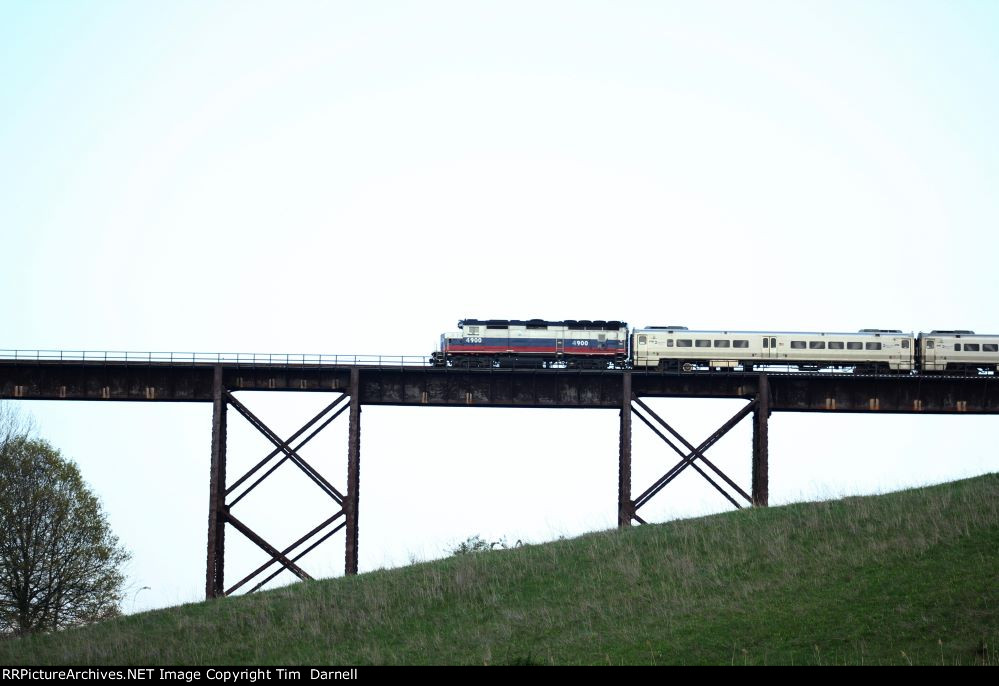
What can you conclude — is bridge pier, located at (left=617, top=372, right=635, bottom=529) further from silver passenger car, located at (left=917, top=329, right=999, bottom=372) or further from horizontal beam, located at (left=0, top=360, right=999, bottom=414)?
silver passenger car, located at (left=917, top=329, right=999, bottom=372)

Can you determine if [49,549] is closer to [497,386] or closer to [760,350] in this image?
[497,386]

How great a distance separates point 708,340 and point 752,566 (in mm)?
27575

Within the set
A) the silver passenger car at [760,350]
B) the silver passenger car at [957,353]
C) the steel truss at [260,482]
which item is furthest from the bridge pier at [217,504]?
the silver passenger car at [957,353]

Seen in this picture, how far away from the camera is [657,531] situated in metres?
41.0

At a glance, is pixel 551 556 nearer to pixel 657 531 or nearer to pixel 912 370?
pixel 657 531

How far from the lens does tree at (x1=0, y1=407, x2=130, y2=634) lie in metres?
56.6

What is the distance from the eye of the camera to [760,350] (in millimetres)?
61438

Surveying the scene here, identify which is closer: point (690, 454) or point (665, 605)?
point (665, 605)

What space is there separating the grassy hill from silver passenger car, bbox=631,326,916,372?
64.9 feet

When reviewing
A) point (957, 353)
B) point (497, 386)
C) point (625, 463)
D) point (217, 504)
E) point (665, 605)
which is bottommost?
point (665, 605)

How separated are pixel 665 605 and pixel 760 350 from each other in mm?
31533

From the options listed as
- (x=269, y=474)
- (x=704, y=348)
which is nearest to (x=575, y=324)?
(x=704, y=348)

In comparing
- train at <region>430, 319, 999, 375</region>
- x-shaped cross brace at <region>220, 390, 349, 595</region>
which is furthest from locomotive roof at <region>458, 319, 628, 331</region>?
x-shaped cross brace at <region>220, 390, 349, 595</region>

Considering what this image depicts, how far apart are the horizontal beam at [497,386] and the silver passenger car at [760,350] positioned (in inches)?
215
